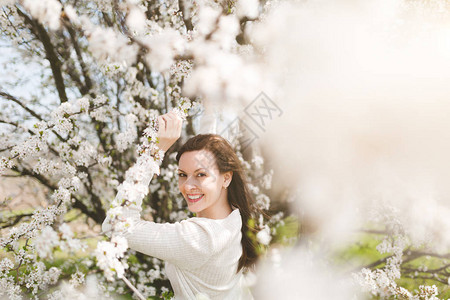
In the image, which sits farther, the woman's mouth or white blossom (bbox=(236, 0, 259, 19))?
white blossom (bbox=(236, 0, 259, 19))

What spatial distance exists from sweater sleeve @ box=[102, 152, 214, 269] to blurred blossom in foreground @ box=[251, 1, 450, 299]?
172 centimetres

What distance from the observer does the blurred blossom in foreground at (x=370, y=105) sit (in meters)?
3.60

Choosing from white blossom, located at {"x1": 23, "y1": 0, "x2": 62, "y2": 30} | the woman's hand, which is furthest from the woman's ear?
white blossom, located at {"x1": 23, "y1": 0, "x2": 62, "y2": 30}

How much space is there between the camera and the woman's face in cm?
205

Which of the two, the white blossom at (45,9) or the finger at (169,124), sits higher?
the white blossom at (45,9)

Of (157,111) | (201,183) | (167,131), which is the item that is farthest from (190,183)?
(157,111)

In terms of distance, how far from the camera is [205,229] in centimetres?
184

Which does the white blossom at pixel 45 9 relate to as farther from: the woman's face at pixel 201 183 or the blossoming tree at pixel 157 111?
the woman's face at pixel 201 183

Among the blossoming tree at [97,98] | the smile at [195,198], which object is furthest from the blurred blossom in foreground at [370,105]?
the smile at [195,198]

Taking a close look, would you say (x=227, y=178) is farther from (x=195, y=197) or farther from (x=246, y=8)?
(x=246, y=8)

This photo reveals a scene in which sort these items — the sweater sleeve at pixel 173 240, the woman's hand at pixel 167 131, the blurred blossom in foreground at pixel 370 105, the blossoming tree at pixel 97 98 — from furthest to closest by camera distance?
the blurred blossom in foreground at pixel 370 105 < the blossoming tree at pixel 97 98 < the woman's hand at pixel 167 131 < the sweater sleeve at pixel 173 240

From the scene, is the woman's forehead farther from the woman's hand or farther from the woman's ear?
the woman's hand

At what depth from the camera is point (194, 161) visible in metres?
2.08

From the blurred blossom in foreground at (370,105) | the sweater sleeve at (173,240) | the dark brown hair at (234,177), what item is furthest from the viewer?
the blurred blossom in foreground at (370,105)
